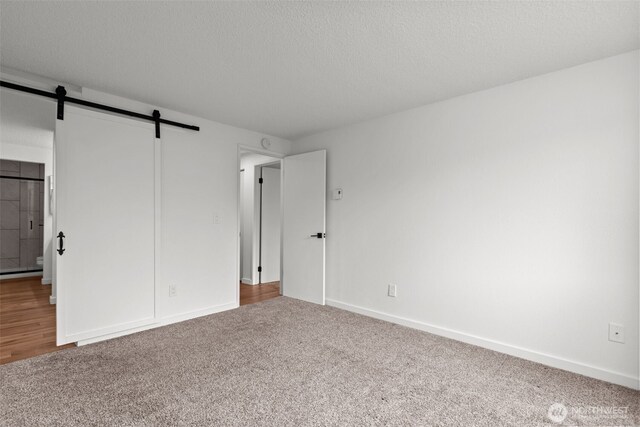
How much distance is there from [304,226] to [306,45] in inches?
102

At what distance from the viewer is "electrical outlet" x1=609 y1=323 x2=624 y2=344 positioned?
2.18 meters

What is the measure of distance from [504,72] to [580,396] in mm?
2383

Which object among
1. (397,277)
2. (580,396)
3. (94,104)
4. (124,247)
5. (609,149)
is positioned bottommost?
(580,396)

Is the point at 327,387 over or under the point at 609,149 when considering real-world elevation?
under

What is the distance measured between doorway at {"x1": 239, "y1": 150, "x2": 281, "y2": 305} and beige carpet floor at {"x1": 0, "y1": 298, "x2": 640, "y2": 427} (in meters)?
2.31

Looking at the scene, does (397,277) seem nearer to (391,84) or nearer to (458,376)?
(458,376)

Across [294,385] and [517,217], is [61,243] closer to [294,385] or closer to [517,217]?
[294,385]

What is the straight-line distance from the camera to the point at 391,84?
8.96 feet

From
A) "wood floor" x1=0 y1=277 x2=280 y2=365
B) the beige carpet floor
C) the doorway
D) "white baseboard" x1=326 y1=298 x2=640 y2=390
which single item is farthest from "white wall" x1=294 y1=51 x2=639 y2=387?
the doorway

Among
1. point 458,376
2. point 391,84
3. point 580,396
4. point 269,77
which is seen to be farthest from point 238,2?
point 580,396

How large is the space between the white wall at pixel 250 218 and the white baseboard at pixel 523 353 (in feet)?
7.74

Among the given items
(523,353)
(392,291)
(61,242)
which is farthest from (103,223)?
(523,353)

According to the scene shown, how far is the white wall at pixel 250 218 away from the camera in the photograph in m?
5.25

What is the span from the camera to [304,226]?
4340mm
